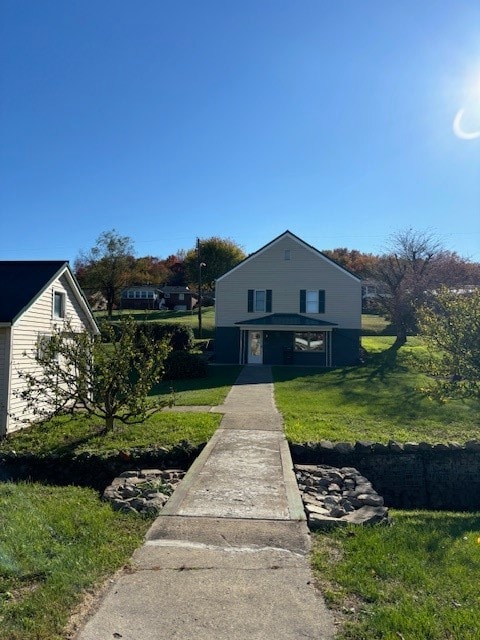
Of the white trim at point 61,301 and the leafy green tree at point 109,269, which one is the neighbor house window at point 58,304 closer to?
the white trim at point 61,301

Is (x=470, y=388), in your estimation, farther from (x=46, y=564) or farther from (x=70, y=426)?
(x=70, y=426)

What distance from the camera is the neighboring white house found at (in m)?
14.0

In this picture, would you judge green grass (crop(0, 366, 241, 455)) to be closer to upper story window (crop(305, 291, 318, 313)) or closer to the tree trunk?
upper story window (crop(305, 291, 318, 313))

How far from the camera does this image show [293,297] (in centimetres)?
3034

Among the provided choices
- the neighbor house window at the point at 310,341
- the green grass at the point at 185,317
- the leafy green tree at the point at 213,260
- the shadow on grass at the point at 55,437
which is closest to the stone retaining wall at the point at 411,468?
the shadow on grass at the point at 55,437

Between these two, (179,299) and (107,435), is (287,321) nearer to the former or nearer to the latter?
(107,435)

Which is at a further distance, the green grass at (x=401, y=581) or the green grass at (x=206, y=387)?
the green grass at (x=206, y=387)

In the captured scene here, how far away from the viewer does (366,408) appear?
16047 millimetres

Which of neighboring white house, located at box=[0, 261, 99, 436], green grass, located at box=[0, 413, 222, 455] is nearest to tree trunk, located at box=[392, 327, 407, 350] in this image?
neighboring white house, located at box=[0, 261, 99, 436]

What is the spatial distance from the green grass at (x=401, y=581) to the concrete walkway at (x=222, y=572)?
0.21 metres

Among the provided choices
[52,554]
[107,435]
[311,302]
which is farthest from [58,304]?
[311,302]

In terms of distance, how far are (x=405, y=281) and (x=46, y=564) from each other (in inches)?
1337

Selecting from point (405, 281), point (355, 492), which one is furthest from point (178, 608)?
point (405, 281)

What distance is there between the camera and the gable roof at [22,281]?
14625mm
